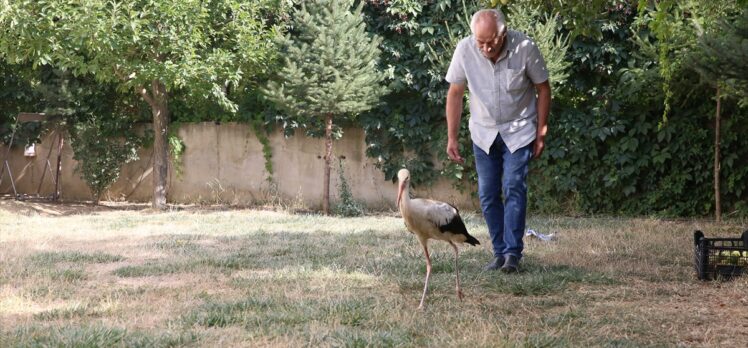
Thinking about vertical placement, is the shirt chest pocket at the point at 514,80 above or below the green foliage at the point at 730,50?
below

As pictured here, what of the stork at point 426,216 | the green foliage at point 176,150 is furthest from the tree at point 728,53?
the green foliage at point 176,150

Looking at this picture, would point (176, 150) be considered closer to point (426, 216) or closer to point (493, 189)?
point (493, 189)

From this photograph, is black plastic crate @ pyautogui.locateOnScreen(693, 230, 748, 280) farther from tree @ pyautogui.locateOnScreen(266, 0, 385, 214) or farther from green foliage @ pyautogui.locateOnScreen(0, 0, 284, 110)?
green foliage @ pyautogui.locateOnScreen(0, 0, 284, 110)

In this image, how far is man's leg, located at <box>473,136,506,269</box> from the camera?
594 cm

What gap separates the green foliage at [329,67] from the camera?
39.7 ft

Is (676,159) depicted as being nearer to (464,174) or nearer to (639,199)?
(639,199)

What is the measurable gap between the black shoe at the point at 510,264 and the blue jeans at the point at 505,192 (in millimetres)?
36

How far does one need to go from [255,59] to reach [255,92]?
234 centimetres

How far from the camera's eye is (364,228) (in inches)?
383

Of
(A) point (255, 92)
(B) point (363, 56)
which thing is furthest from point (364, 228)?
(A) point (255, 92)

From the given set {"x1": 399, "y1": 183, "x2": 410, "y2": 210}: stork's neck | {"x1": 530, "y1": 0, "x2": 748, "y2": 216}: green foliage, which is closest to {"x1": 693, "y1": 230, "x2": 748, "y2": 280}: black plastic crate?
{"x1": 399, "y1": 183, "x2": 410, "y2": 210}: stork's neck

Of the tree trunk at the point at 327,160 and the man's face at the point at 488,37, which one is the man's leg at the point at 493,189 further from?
the tree trunk at the point at 327,160

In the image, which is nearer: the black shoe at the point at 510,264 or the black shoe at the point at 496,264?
the black shoe at the point at 510,264

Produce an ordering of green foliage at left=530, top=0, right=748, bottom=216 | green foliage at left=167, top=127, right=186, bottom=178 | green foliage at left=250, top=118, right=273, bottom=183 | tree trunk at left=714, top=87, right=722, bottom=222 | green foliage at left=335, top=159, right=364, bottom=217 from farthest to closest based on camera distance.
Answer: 1. green foliage at left=167, top=127, right=186, bottom=178
2. green foliage at left=250, top=118, right=273, bottom=183
3. green foliage at left=335, top=159, right=364, bottom=217
4. green foliage at left=530, top=0, right=748, bottom=216
5. tree trunk at left=714, top=87, right=722, bottom=222
